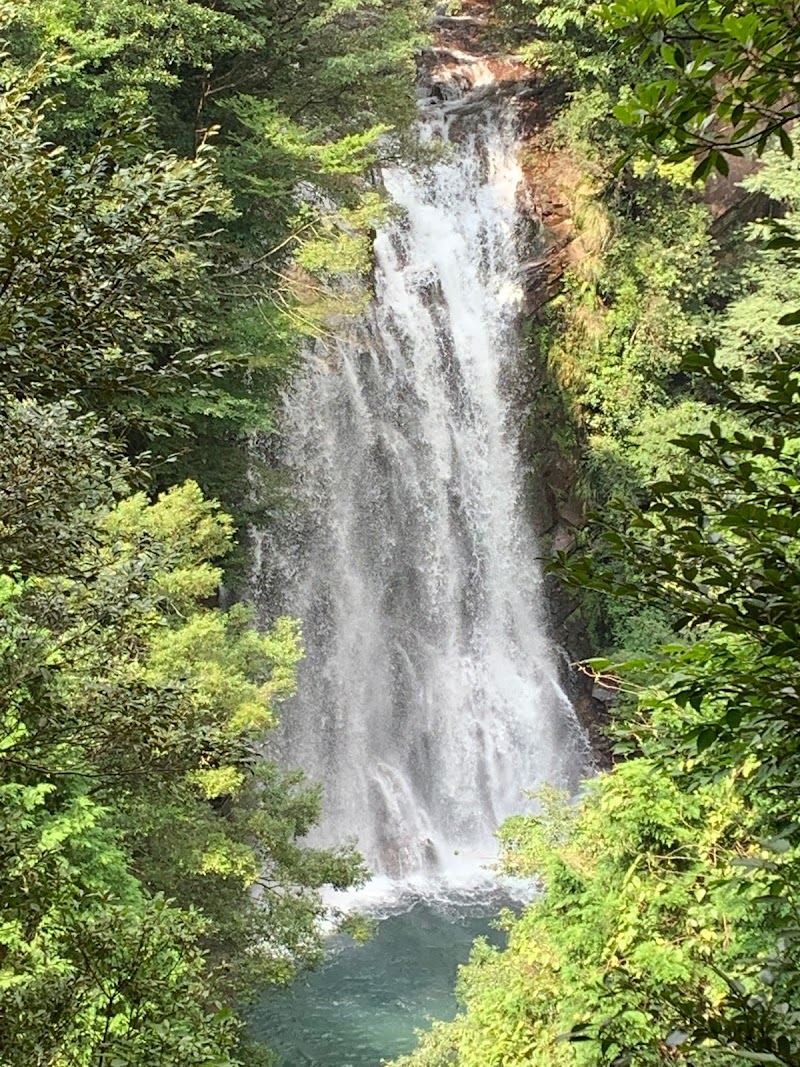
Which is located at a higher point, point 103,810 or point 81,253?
point 81,253

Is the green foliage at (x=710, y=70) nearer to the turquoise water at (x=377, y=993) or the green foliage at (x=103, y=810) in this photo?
the green foliage at (x=103, y=810)

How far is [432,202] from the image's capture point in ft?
54.0

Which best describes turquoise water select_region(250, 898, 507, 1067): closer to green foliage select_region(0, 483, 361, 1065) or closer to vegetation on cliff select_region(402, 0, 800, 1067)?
vegetation on cliff select_region(402, 0, 800, 1067)

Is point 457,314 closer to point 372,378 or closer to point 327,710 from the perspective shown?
point 372,378

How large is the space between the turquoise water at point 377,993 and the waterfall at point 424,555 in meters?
1.53

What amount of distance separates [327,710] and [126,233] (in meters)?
11.9

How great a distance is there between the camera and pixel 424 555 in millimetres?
15148

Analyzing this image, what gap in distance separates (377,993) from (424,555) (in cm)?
728

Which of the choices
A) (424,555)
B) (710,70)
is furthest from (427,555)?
(710,70)

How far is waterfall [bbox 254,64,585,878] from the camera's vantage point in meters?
13.7

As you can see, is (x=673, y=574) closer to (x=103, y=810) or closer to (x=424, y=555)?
(x=103, y=810)

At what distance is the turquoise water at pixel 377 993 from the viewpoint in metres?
9.08

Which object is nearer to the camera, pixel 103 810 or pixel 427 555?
pixel 103 810

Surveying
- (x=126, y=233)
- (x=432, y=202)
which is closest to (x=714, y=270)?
(x=432, y=202)
